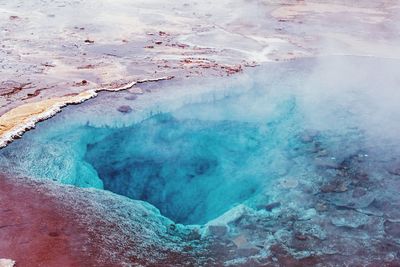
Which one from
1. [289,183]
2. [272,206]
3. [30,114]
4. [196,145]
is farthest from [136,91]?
[272,206]

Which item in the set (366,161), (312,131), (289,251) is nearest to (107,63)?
(312,131)

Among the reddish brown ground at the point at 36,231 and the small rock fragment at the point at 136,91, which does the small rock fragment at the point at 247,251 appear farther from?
the small rock fragment at the point at 136,91

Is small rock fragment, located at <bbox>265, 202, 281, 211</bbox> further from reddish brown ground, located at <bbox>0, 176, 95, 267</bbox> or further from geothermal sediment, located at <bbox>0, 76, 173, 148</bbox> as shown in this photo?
geothermal sediment, located at <bbox>0, 76, 173, 148</bbox>

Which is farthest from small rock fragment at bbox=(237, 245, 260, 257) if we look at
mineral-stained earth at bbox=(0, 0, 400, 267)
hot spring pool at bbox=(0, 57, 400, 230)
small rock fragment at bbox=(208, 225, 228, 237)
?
hot spring pool at bbox=(0, 57, 400, 230)

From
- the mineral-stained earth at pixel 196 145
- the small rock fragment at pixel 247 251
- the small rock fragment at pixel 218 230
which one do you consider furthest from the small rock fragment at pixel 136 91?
the small rock fragment at pixel 247 251

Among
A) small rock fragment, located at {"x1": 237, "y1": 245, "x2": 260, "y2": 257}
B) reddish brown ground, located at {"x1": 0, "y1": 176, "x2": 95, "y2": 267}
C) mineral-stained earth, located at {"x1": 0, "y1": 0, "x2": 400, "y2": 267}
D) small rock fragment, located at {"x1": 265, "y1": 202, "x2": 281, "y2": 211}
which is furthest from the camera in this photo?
small rock fragment, located at {"x1": 265, "y1": 202, "x2": 281, "y2": 211}

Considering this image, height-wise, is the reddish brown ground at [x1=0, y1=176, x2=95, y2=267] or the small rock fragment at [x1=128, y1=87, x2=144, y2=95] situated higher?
the small rock fragment at [x1=128, y1=87, x2=144, y2=95]
